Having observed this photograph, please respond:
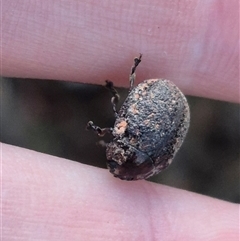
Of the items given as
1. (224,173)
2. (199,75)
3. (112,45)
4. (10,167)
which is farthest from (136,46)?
(224,173)

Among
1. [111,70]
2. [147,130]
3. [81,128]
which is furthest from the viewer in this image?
[81,128]

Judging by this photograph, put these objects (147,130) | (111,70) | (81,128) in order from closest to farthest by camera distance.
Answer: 1. (147,130)
2. (111,70)
3. (81,128)

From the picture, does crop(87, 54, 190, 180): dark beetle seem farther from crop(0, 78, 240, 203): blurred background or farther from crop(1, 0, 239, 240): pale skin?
crop(0, 78, 240, 203): blurred background

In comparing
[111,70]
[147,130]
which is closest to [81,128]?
[111,70]

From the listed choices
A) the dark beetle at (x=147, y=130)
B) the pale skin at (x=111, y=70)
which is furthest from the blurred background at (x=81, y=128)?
the dark beetle at (x=147, y=130)

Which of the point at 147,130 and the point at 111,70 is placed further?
the point at 111,70

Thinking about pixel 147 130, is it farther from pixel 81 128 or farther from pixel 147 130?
pixel 81 128
